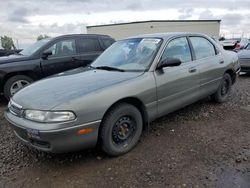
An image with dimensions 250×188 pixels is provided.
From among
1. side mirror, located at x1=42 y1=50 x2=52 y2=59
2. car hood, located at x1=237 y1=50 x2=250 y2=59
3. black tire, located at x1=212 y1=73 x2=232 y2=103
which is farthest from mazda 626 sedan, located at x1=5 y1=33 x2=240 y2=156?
car hood, located at x1=237 y1=50 x2=250 y2=59

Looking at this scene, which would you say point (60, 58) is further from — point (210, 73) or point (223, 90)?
point (223, 90)

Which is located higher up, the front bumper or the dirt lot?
the front bumper

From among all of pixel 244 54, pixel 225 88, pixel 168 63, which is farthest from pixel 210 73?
pixel 244 54

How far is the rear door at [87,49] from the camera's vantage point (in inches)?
282

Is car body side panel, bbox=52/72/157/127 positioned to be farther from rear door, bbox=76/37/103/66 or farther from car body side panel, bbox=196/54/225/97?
rear door, bbox=76/37/103/66

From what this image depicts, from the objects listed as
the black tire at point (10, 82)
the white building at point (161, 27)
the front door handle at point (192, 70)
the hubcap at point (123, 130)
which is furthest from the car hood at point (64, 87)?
the white building at point (161, 27)

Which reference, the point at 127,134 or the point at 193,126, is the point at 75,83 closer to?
the point at 127,134

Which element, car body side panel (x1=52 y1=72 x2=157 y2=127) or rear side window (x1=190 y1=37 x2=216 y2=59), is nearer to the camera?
car body side panel (x1=52 y1=72 x2=157 y2=127)

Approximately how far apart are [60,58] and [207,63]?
3798mm

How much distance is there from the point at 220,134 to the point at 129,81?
175cm

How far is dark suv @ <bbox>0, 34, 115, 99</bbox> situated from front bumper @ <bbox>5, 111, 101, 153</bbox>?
3161 mm

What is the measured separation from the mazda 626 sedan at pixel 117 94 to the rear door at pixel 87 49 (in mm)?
2554

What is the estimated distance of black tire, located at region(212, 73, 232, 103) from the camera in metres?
5.47

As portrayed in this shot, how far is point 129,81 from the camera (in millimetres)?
3490
